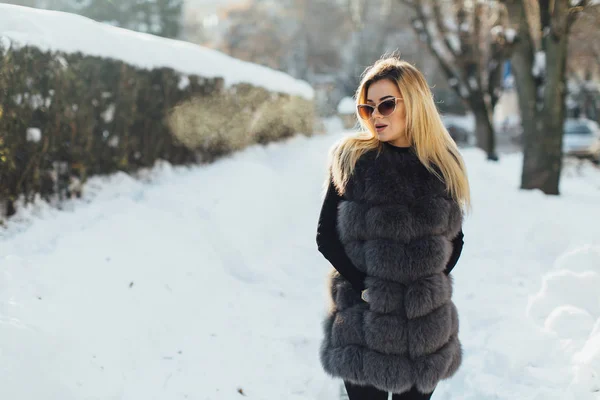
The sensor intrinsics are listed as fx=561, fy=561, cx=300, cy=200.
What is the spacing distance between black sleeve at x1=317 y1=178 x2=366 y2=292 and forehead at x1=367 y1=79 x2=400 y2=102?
0.44 metres

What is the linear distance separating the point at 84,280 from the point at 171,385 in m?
1.15

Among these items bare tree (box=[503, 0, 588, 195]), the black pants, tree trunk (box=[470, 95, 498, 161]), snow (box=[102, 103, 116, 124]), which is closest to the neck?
the black pants

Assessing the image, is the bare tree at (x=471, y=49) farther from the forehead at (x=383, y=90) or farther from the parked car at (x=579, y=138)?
the forehead at (x=383, y=90)

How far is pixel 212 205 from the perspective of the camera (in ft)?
23.1

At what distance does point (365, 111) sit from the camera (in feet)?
8.38

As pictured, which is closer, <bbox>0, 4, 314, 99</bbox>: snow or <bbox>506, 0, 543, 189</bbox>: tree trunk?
<bbox>0, 4, 314, 99</bbox>: snow

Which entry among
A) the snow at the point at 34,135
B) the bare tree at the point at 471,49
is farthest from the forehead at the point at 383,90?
the bare tree at the point at 471,49

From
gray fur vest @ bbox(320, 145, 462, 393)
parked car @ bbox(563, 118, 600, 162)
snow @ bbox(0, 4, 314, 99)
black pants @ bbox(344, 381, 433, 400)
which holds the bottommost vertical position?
parked car @ bbox(563, 118, 600, 162)

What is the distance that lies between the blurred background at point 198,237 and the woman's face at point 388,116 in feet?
6.96

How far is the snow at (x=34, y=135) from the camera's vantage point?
4.99m

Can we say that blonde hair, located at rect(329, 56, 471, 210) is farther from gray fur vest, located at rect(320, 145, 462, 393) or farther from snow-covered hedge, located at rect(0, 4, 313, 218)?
snow-covered hedge, located at rect(0, 4, 313, 218)

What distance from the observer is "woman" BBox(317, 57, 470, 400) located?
7.86 ft

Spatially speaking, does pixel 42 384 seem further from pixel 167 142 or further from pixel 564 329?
pixel 167 142

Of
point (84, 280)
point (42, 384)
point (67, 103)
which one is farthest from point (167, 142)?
point (42, 384)
